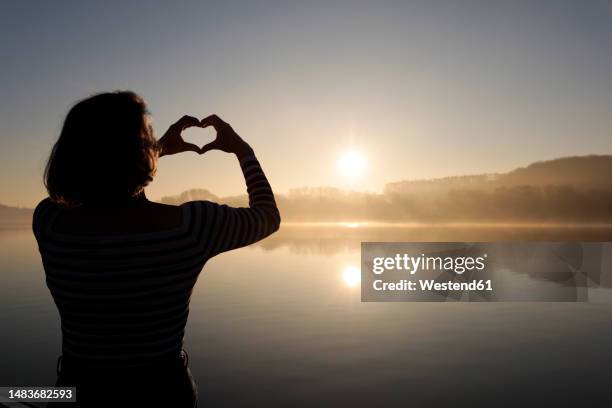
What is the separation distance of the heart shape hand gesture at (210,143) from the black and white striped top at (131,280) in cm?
45

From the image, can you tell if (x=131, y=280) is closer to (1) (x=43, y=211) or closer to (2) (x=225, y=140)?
(1) (x=43, y=211)

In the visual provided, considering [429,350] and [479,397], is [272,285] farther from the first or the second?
[479,397]

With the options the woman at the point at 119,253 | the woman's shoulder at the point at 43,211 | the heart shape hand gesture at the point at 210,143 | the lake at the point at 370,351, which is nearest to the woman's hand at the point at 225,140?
the heart shape hand gesture at the point at 210,143

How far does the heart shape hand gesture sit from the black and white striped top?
45cm

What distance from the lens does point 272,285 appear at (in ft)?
122

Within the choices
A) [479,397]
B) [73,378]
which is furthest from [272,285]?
[73,378]

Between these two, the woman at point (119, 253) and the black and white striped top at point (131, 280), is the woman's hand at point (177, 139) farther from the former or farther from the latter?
the black and white striped top at point (131, 280)

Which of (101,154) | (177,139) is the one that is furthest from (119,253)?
(177,139)

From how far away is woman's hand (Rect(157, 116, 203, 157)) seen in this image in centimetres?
206

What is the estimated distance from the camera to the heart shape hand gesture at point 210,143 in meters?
2.07

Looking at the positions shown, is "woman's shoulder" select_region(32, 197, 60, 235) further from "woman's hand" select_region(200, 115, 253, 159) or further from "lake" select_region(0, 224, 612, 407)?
"lake" select_region(0, 224, 612, 407)

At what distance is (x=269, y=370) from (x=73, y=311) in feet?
47.7

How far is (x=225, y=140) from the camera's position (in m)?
2.10

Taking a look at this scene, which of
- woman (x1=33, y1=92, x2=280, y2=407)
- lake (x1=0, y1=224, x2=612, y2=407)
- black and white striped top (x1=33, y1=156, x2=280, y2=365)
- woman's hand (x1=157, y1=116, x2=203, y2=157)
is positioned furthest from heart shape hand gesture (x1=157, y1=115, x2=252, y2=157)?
lake (x1=0, y1=224, x2=612, y2=407)
